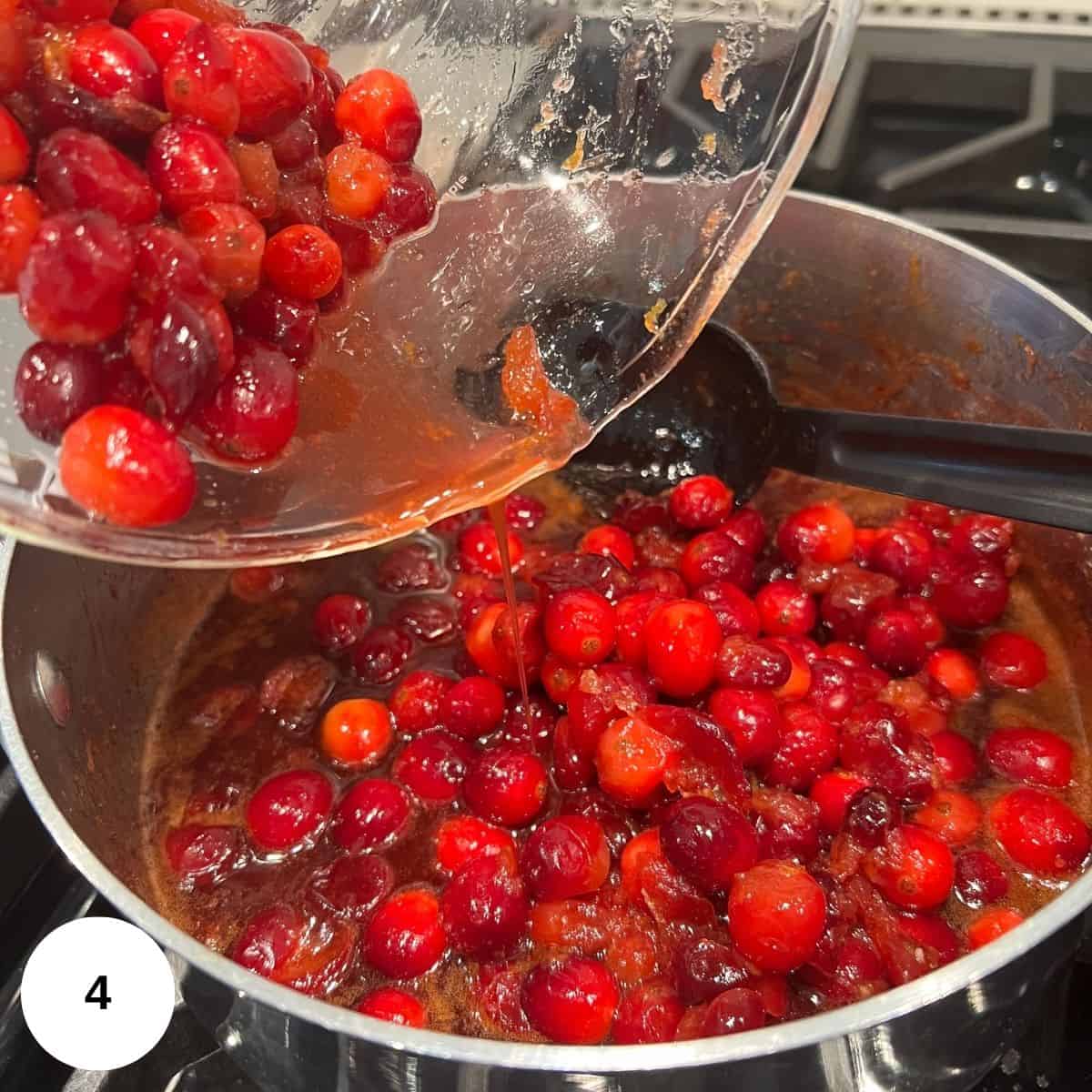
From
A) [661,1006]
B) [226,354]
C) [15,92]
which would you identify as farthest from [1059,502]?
[15,92]

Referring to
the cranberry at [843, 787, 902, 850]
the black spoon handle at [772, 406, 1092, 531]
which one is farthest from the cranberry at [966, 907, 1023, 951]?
the black spoon handle at [772, 406, 1092, 531]

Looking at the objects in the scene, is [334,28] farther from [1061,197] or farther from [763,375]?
[1061,197]

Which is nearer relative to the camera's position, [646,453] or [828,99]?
[828,99]

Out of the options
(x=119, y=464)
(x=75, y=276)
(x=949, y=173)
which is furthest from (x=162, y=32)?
(x=949, y=173)

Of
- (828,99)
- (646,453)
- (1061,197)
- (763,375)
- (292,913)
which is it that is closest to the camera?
(828,99)

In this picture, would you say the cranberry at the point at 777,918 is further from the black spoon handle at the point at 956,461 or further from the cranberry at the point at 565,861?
the black spoon handle at the point at 956,461

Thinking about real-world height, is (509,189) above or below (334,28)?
below
